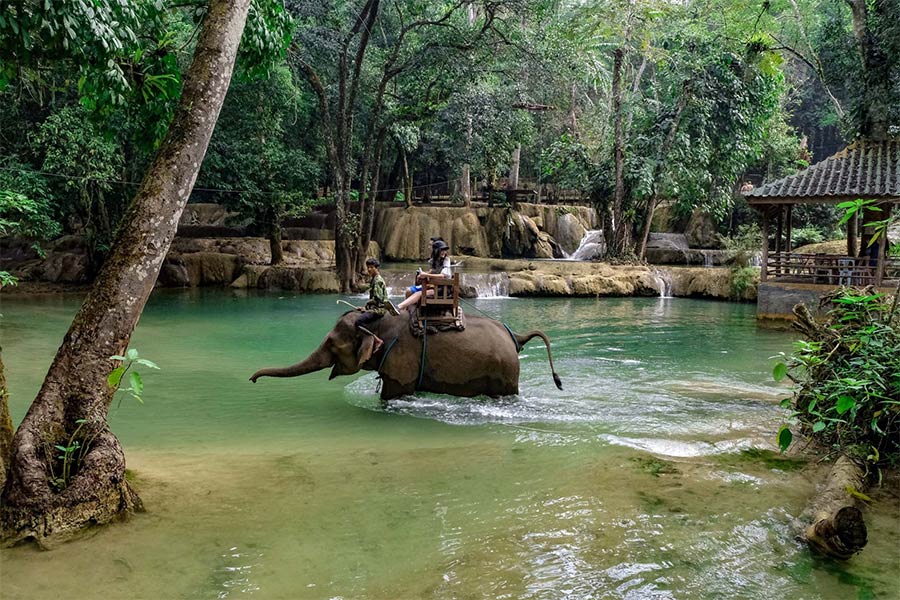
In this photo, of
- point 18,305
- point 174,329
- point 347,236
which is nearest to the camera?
point 174,329

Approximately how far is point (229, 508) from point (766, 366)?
962 centimetres

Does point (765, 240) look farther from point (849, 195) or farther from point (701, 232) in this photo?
point (701, 232)

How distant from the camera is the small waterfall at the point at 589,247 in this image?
101 feet

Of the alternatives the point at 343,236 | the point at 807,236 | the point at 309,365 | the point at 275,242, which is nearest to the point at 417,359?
the point at 309,365

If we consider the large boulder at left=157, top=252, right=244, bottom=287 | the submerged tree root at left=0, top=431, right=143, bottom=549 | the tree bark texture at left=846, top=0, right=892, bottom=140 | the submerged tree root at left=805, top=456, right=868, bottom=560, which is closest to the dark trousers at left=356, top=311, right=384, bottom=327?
the submerged tree root at left=0, top=431, right=143, bottom=549

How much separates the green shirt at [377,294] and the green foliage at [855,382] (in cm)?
444

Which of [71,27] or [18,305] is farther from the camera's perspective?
[18,305]

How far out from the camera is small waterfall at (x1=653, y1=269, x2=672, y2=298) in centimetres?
2386

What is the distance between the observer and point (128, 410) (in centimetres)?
827

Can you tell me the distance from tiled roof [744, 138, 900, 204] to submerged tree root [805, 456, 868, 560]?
11373 mm

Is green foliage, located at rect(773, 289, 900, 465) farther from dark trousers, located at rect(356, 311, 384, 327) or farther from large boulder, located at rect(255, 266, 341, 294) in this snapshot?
large boulder, located at rect(255, 266, 341, 294)

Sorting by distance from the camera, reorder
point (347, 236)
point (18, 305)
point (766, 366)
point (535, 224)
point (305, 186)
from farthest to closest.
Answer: point (535, 224)
point (305, 186)
point (347, 236)
point (18, 305)
point (766, 366)

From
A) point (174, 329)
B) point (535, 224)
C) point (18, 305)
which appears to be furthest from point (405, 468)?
point (535, 224)

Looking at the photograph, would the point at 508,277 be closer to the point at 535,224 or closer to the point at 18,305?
the point at 535,224
